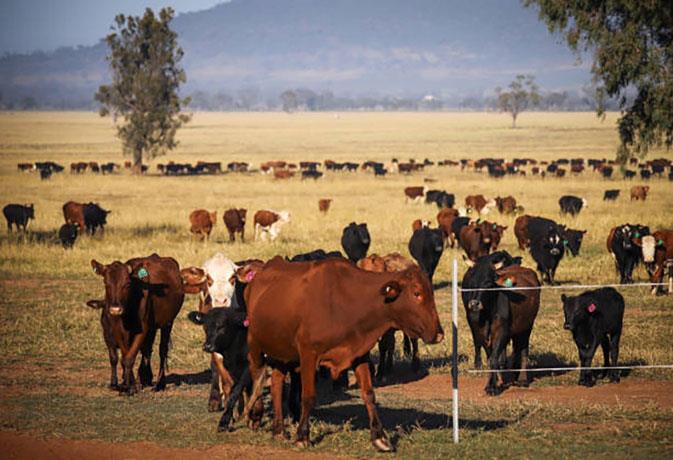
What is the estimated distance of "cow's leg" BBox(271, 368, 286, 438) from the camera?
9734 millimetres

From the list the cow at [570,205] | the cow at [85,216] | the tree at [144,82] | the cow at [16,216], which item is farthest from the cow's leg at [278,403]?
the tree at [144,82]

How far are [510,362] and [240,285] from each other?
350 cm

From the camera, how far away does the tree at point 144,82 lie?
6228cm

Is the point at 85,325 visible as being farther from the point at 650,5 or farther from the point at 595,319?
the point at 650,5

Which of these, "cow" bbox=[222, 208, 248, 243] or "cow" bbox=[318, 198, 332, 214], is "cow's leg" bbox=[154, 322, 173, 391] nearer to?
"cow" bbox=[222, 208, 248, 243]

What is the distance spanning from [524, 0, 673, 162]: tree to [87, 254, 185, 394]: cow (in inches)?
624

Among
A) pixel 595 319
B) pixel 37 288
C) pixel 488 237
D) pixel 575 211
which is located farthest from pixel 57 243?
pixel 595 319

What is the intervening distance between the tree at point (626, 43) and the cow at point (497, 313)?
45.9ft

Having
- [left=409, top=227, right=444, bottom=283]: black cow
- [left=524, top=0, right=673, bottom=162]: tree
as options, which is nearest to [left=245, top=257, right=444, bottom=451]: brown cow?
[left=409, top=227, right=444, bottom=283]: black cow

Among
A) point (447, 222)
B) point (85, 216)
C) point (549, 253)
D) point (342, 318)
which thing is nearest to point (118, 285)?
point (342, 318)

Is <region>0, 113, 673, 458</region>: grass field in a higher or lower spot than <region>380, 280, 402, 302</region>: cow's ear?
lower

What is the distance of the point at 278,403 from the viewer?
9.79 metres

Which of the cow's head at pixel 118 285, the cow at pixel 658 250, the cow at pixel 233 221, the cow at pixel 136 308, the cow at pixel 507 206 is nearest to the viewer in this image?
the cow's head at pixel 118 285

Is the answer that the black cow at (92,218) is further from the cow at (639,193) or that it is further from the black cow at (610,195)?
the cow at (639,193)
